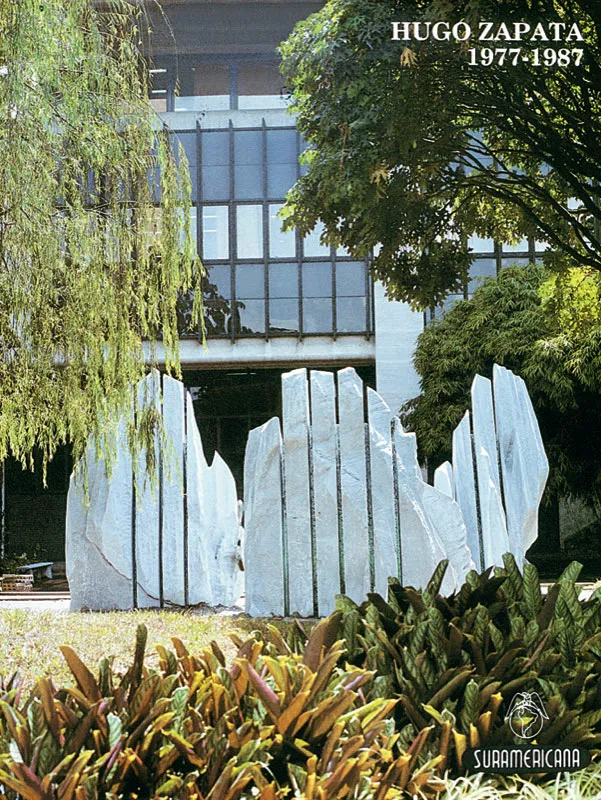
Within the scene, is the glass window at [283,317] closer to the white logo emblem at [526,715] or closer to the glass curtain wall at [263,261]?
the glass curtain wall at [263,261]

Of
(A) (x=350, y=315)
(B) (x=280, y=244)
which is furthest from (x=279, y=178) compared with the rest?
(A) (x=350, y=315)

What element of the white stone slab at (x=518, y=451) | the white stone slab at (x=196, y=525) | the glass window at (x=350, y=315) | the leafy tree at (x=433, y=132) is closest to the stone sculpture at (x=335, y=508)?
the white stone slab at (x=196, y=525)

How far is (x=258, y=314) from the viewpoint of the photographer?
12.4 m

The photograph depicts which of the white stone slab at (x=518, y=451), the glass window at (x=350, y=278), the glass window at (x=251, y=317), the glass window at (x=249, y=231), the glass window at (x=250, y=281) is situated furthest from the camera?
the glass window at (x=251, y=317)

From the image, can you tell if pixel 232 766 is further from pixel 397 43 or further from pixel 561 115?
pixel 561 115

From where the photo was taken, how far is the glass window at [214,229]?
35.3 ft

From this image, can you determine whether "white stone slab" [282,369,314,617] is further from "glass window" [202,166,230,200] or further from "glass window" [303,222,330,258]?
"glass window" [303,222,330,258]

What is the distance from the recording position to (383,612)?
302cm

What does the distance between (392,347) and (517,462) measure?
645 centimetres

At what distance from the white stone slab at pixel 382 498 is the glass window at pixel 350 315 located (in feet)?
21.9

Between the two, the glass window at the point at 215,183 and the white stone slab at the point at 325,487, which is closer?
the white stone slab at the point at 325,487

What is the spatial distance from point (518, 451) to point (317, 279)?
566cm

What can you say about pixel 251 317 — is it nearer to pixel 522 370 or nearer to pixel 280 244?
pixel 280 244

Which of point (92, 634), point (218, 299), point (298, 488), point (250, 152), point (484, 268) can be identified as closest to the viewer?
point (92, 634)
